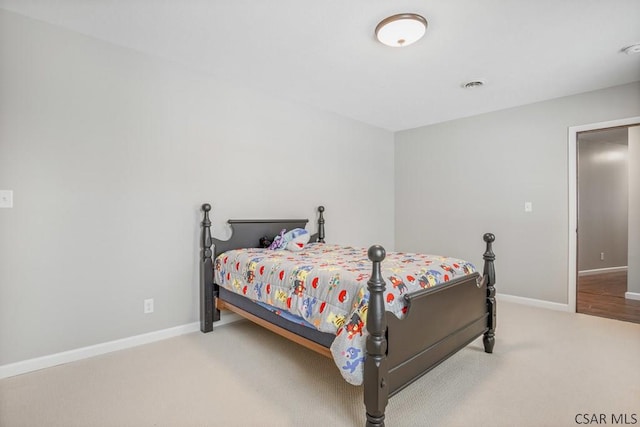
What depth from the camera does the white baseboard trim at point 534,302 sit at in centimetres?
372

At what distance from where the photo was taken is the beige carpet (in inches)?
68.9

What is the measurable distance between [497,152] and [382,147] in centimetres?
163

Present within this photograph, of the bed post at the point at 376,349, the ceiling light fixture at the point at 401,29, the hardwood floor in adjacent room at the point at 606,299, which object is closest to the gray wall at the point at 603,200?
the hardwood floor in adjacent room at the point at 606,299

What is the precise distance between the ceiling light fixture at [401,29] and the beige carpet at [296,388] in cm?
238

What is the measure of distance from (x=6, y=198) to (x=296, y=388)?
90.1 inches

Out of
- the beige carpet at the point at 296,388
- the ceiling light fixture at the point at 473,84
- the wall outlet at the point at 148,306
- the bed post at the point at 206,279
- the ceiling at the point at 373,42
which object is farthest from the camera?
the ceiling light fixture at the point at 473,84

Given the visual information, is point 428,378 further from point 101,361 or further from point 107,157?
point 107,157

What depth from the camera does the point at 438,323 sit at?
2.00m

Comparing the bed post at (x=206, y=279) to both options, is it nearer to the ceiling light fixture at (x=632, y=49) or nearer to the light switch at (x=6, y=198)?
the light switch at (x=6, y=198)

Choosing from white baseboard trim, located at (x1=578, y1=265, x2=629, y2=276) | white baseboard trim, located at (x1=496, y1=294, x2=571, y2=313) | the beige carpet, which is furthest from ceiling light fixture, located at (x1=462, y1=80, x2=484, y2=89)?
white baseboard trim, located at (x1=578, y1=265, x2=629, y2=276)

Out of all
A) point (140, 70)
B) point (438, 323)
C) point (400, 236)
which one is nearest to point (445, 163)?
point (400, 236)

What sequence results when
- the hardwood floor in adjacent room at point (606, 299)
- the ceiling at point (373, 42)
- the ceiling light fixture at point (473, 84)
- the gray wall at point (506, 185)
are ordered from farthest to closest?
1. the gray wall at point (506, 185)
2. the hardwood floor in adjacent room at point (606, 299)
3. the ceiling light fixture at point (473, 84)
4. the ceiling at point (373, 42)

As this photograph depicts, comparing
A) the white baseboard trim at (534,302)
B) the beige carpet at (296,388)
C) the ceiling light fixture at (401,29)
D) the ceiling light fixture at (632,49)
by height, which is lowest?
the beige carpet at (296,388)

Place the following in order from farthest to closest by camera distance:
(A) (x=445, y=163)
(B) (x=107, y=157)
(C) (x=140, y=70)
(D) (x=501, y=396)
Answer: (A) (x=445, y=163)
(C) (x=140, y=70)
(B) (x=107, y=157)
(D) (x=501, y=396)
